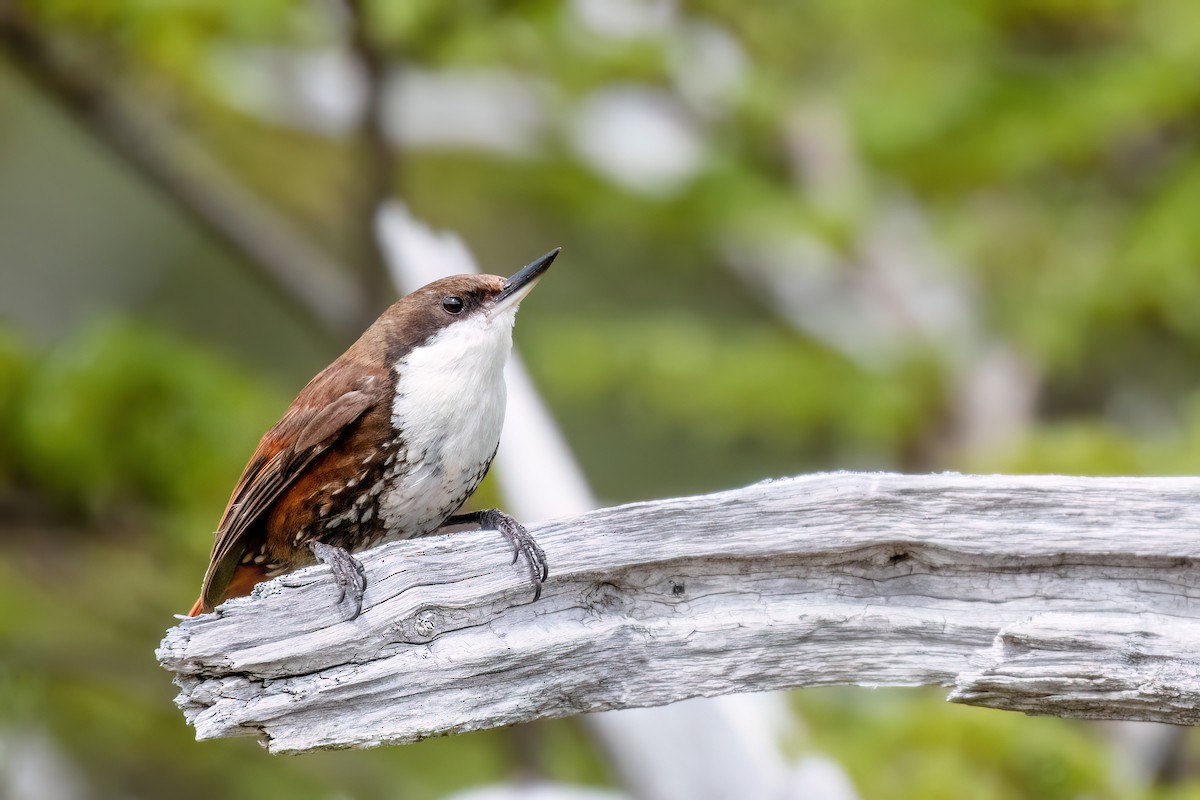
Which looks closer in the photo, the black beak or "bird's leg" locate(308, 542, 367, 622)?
"bird's leg" locate(308, 542, 367, 622)

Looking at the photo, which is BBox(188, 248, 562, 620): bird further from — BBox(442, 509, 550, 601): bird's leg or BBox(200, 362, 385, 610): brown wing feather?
BBox(442, 509, 550, 601): bird's leg

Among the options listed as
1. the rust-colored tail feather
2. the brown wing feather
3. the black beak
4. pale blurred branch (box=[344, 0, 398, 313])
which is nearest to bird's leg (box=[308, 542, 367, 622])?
the brown wing feather

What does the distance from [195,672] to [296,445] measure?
683 millimetres

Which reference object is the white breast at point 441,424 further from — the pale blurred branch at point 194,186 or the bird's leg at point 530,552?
the pale blurred branch at point 194,186

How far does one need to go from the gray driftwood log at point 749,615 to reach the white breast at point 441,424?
0.34 m

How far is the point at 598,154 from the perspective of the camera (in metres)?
8.21

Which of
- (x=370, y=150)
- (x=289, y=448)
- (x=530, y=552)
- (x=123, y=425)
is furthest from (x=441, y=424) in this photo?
(x=123, y=425)

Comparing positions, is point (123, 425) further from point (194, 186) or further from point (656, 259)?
point (656, 259)

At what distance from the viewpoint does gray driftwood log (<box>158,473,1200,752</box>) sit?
2.55 meters

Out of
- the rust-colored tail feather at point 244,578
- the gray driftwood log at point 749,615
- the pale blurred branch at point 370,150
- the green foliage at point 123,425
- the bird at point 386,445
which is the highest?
the pale blurred branch at point 370,150

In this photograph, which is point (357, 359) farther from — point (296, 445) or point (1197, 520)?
point (1197, 520)

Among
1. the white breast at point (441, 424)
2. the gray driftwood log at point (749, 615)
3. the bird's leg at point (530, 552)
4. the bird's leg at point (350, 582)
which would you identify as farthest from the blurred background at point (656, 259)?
the bird's leg at point (350, 582)

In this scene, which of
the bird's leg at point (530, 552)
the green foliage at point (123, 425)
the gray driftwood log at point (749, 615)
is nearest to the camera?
the gray driftwood log at point (749, 615)

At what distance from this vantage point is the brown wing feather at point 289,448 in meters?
3.11
